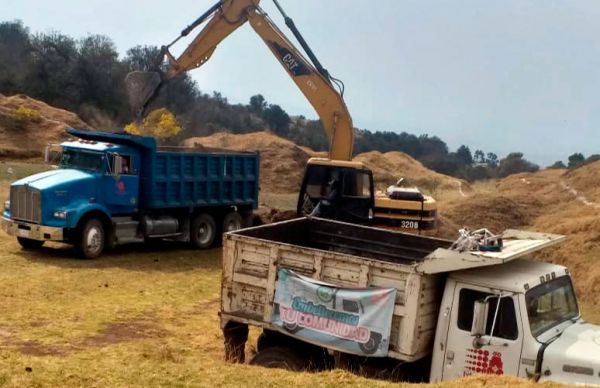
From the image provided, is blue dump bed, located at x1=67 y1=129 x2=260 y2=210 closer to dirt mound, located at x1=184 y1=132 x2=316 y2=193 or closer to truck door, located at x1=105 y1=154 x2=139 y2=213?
truck door, located at x1=105 y1=154 x2=139 y2=213

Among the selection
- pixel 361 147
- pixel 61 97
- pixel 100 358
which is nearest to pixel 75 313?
pixel 100 358

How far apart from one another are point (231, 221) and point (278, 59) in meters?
4.67

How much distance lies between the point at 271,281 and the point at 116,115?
164 feet

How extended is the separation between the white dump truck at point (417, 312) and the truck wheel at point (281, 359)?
1 centimetres

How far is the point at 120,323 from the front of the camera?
426 inches

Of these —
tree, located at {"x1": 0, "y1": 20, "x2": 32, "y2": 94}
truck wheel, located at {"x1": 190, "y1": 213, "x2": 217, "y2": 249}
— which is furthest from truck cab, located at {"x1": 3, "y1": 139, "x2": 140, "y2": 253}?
tree, located at {"x1": 0, "y1": 20, "x2": 32, "y2": 94}

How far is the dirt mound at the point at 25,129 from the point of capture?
3597cm

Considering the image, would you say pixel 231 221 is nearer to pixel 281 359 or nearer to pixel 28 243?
pixel 28 243

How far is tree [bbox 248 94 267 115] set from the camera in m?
83.4

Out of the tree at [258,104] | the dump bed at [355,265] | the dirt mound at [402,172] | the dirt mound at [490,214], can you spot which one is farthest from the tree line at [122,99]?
the dump bed at [355,265]

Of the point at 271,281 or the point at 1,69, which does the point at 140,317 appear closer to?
the point at 271,281

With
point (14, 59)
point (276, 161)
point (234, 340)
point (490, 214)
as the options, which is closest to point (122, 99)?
point (14, 59)

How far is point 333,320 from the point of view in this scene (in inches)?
314

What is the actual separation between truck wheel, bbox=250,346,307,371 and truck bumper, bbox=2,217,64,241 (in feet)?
26.3
